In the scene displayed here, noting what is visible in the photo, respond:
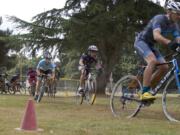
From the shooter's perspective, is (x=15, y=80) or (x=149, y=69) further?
(x=15, y=80)

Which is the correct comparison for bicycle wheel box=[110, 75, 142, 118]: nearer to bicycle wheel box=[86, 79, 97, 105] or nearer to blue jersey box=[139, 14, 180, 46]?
blue jersey box=[139, 14, 180, 46]

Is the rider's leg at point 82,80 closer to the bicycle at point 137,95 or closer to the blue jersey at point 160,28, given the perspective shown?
the bicycle at point 137,95

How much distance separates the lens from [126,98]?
10297mm

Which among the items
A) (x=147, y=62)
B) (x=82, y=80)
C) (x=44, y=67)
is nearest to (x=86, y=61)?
(x=82, y=80)

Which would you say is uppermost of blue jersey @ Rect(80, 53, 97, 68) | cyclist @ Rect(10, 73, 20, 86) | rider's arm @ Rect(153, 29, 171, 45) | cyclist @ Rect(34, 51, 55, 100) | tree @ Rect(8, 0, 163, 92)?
tree @ Rect(8, 0, 163, 92)

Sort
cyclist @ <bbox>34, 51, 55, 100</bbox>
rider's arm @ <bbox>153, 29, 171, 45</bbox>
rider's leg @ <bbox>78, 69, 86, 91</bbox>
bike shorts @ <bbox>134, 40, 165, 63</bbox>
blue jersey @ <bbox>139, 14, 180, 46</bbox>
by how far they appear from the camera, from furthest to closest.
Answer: cyclist @ <bbox>34, 51, 55, 100</bbox> → rider's leg @ <bbox>78, 69, 86, 91</bbox> → bike shorts @ <bbox>134, 40, 165, 63</bbox> → blue jersey @ <bbox>139, 14, 180, 46</bbox> → rider's arm @ <bbox>153, 29, 171, 45</bbox>

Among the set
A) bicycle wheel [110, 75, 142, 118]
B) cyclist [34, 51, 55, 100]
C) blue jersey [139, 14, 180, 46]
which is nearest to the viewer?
blue jersey [139, 14, 180, 46]

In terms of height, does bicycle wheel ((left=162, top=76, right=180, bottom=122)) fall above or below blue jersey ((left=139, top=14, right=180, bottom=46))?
below

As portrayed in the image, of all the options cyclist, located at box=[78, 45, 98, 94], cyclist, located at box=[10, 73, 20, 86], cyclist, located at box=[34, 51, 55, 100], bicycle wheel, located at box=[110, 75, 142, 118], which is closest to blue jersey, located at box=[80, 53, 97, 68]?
cyclist, located at box=[78, 45, 98, 94]

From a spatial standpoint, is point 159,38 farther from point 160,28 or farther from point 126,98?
point 126,98

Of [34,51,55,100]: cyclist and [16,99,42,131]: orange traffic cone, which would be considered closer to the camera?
[16,99,42,131]: orange traffic cone

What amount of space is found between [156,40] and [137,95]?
1.29m

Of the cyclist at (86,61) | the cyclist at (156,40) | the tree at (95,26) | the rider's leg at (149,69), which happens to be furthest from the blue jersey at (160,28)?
the tree at (95,26)

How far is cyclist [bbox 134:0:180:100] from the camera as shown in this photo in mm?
8914
